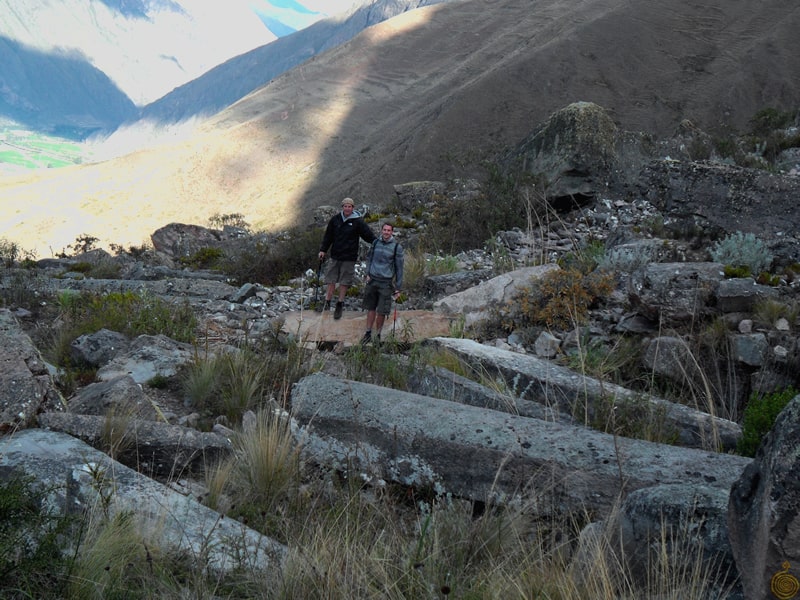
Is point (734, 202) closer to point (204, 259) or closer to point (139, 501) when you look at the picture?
point (139, 501)

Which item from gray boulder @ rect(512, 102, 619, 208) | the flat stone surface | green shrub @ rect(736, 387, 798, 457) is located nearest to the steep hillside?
gray boulder @ rect(512, 102, 619, 208)

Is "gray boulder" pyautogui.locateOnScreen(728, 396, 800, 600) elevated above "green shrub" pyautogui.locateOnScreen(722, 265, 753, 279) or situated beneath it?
elevated above

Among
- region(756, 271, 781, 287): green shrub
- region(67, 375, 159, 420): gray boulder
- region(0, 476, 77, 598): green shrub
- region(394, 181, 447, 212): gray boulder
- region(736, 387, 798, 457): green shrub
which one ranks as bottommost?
region(756, 271, 781, 287): green shrub

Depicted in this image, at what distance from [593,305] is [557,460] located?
4.61 meters

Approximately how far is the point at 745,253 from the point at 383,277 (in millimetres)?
4302

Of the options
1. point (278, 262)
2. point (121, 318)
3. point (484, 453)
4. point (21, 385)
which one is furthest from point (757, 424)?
→ point (278, 262)

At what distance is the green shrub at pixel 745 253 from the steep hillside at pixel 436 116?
29445mm

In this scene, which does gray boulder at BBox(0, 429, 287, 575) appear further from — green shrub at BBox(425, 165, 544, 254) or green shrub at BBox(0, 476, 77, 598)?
green shrub at BBox(425, 165, 544, 254)

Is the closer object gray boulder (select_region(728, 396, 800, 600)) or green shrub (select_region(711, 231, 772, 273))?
gray boulder (select_region(728, 396, 800, 600))

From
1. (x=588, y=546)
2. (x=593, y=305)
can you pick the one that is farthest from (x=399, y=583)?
(x=593, y=305)

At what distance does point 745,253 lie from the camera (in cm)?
842

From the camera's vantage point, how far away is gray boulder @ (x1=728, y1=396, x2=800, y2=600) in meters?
2.08

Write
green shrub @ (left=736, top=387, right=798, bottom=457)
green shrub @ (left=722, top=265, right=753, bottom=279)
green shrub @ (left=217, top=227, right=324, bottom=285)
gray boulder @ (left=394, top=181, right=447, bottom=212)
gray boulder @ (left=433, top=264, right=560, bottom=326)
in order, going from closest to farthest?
green shrub @ (left=736, top=387, right=798, bottom=457) → green shrub @ (left=722, top=265, right=753, bottom=279) → gray boulder @ (left=433, top=264, right=560, bottom=326) → green shrub @ (left=217, top=227, right=324, bottom=285) → gray boulder @ (left=394, top=181, right=447, bottom=212)

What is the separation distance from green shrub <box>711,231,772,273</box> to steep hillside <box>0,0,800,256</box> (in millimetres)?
29445
